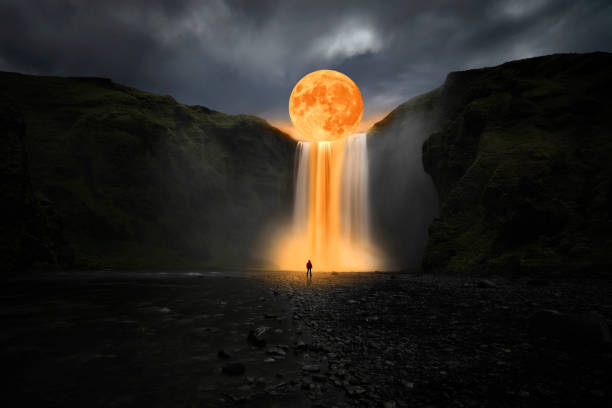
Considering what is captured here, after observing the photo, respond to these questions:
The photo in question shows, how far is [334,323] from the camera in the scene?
7539 mm

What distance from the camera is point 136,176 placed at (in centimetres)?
5228

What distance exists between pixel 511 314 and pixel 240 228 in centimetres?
5994

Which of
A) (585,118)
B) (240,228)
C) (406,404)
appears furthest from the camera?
Result: (240,228)

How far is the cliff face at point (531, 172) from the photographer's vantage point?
61.6 ft

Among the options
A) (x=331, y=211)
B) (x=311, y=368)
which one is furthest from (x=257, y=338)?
(x=331, y=211)

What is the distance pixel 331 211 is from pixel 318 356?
53.1 meters

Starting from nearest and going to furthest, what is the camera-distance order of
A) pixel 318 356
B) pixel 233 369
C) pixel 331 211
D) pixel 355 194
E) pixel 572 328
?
pixel 233 369
pixel 318 356
pixel 572 328
pixel 355 194
pixel 331 211

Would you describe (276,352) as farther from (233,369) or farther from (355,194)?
(355,194)

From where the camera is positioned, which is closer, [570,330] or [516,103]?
[570,330]

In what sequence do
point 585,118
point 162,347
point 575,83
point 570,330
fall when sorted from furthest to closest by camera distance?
point 575,83 → point 585,118 → point 162,347 → point 570,330

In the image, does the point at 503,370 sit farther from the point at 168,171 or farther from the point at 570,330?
the point at 168,171

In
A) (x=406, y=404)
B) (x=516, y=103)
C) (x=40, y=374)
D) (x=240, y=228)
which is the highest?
(x=516, y=103)

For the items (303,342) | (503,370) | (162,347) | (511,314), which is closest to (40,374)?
(162,347)

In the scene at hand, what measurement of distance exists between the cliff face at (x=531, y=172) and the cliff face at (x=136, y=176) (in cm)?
4162
